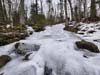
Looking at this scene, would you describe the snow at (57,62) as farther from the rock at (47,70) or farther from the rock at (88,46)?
the rock at (88,46)

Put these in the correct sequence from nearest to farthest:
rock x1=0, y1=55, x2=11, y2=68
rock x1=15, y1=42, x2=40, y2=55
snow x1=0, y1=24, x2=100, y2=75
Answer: snow x1=0, y1=24, x2=100, y2=75, rock x1=0, y1=55, x2=11, y2=68, rock x1=15, y1=42, x2=40, y2=55

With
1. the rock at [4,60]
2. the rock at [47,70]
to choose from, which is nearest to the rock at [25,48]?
the rock at [4,60]

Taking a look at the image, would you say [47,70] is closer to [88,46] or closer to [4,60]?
[4,60]

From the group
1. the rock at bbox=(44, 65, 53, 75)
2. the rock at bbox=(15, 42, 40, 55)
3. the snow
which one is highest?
the rock at bbox=(15, 42, 40, 55)

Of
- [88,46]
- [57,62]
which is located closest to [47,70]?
[57,62]

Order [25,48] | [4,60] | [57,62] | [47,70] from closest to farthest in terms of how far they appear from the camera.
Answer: [47,70] < [57,62] < [4,60] < [25,48]

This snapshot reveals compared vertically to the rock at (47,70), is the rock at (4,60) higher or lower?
higher

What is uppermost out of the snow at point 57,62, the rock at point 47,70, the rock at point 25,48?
the rock at point 25,48

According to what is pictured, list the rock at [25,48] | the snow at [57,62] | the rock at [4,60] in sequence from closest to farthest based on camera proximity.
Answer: the snow at [57,62] < the rock at [4,60] < the rock at [25,48]

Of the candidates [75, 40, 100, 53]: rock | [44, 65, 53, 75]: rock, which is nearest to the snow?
[44, 65, 53, 75]: rock

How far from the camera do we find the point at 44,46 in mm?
6879

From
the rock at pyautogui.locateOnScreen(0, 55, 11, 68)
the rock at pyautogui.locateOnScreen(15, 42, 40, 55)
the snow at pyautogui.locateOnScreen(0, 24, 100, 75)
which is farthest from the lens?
the rock at pyautogui.locateOnScreen(15, 42, 40, 55)

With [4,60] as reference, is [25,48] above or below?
above

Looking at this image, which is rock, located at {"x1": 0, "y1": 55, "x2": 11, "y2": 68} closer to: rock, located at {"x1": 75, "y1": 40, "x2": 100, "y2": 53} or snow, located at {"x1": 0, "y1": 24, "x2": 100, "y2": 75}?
snow, located at {"x1": 0, "y1": 24, "x2": 100, "y2": 75}
